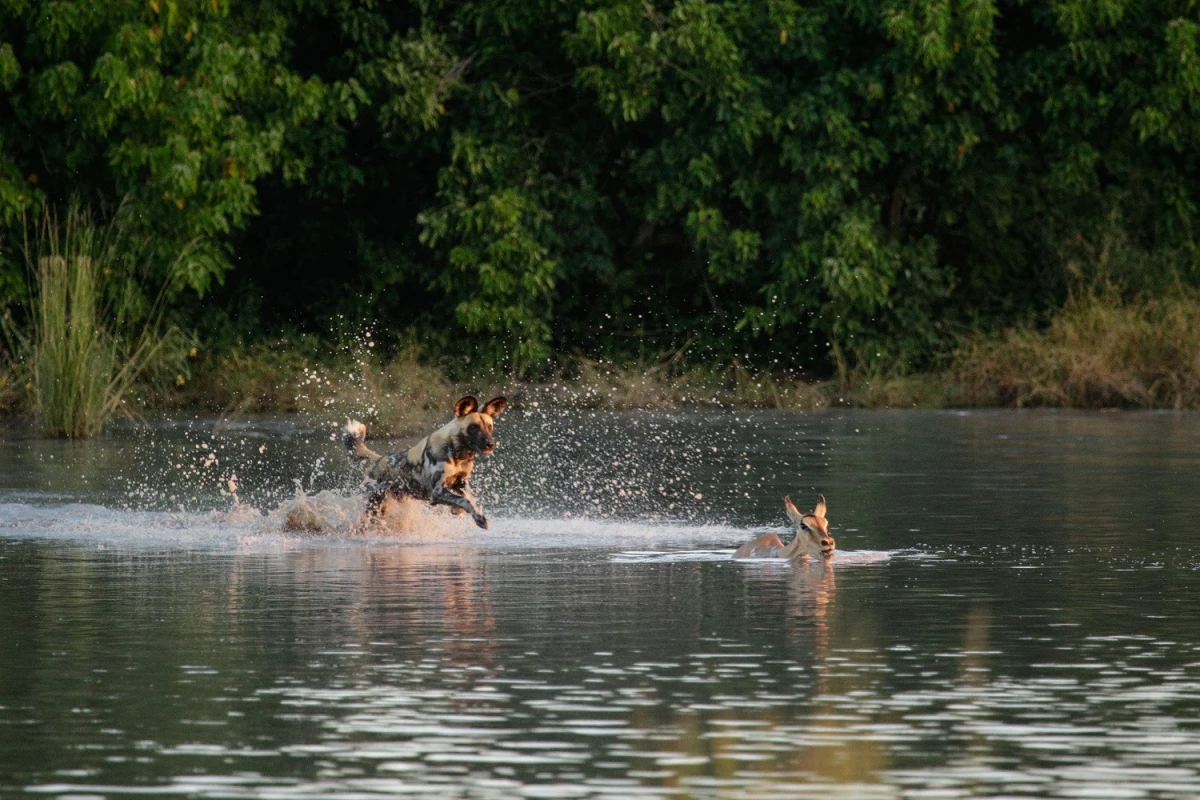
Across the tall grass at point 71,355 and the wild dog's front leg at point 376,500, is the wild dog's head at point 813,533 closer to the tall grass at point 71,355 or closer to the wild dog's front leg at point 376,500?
the wild dog's front leg at point 376,500

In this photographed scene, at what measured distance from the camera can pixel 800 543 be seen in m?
13.8

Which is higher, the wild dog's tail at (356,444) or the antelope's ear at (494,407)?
the antelope's ear at (494,407)

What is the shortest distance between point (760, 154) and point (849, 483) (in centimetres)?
1475

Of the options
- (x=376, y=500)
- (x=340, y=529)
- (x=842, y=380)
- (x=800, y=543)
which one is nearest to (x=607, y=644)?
(x=800, y=543)

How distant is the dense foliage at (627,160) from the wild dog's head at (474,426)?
15112mm

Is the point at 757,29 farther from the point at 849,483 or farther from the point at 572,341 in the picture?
the point at 849,483

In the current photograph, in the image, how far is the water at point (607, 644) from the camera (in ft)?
25.4

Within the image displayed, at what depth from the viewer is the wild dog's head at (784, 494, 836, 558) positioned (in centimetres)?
1362

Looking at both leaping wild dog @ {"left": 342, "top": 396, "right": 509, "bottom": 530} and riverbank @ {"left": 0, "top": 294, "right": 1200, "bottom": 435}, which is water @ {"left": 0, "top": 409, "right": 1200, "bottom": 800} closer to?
leaping wild dog @ {"left": 342, "top": 396, "right": 509, "bottom": 530}

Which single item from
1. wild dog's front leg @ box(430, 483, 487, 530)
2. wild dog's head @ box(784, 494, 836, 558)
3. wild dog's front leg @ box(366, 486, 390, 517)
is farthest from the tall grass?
wild dog's head @ box(784, 494, 836, 558)

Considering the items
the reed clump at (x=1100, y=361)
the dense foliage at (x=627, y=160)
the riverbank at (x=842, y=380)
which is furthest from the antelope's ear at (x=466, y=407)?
the reed clump at (x=1100, y=361)

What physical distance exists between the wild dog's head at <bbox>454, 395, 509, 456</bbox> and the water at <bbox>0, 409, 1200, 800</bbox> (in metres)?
0.58

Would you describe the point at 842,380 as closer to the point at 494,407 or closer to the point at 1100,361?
the point at 1100,361

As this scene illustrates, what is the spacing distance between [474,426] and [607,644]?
4990 millimetres
